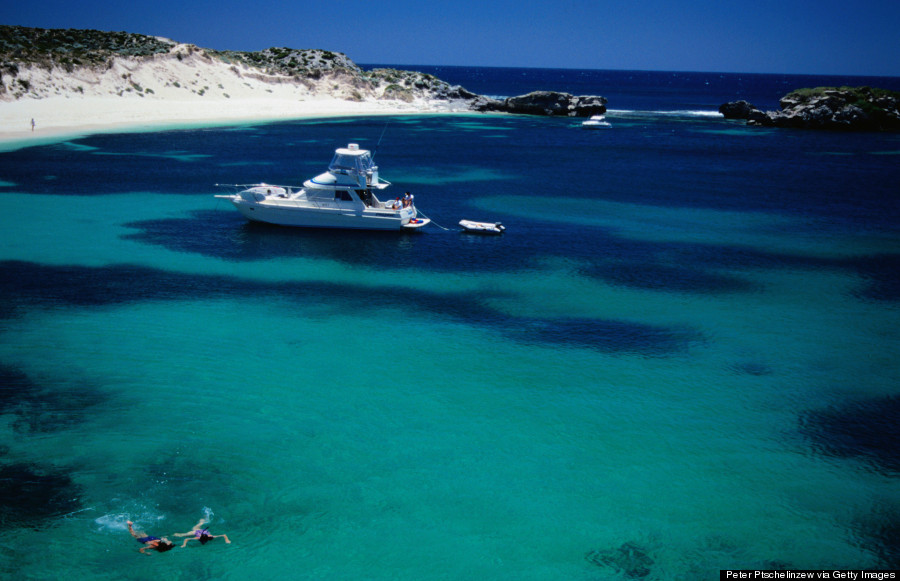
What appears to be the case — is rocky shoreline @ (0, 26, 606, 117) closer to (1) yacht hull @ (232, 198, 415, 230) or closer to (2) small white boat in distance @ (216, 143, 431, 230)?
(1) yacht hull @ (232, 198, 415, 230)

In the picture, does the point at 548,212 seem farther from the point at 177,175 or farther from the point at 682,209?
the point at 177,175

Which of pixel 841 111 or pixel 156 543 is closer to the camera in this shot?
pixel 156 543

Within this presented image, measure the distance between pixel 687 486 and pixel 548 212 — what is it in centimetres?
3698

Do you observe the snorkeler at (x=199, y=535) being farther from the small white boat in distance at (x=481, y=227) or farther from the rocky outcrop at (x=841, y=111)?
the rocky outcrop at (x=841, y=111)

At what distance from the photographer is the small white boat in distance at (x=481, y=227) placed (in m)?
47.5

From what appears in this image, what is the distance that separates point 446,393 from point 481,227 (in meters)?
23.2

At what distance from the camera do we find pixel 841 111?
119 m

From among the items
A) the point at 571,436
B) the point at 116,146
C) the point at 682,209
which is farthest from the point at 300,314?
the point at 116,146

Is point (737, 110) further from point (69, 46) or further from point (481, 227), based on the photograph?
point (69, 46)

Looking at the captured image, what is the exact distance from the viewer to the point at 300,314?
33125mm

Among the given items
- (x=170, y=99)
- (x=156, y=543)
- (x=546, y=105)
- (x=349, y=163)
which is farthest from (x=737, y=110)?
(x=156, y=543)

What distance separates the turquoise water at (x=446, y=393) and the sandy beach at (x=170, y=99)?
43.4 meters

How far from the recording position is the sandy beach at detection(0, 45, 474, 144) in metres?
91.6

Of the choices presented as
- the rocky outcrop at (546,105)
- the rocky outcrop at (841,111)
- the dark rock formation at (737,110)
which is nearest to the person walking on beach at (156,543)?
the rocky outcrop at (841,111)
